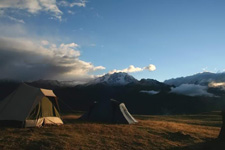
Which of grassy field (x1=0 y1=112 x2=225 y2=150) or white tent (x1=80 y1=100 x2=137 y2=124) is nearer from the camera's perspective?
grassy field (x1=0 y1=112 x2=225 y2=150)

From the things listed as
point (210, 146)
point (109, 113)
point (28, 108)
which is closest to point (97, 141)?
point (210, 146)

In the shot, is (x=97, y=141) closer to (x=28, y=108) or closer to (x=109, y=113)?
(x=28, y=108)

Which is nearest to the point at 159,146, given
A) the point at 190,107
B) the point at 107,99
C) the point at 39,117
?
the point at 39,117

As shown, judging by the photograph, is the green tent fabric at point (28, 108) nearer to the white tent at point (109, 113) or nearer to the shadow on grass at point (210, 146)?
the white tent at point (109, 113)

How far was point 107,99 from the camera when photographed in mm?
32344

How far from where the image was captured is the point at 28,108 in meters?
22.5

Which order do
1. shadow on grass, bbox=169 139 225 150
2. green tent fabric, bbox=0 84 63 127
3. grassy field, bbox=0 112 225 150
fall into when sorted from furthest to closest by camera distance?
green tent fabric, bbox=0 84 63 127, shadow on grass, bbox=169 139 225 150, grassy field, bbox=0 112 225 150

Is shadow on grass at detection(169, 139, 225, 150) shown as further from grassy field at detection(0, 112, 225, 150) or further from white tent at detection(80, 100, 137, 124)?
white tent at detection(80, 100, 137, 124)

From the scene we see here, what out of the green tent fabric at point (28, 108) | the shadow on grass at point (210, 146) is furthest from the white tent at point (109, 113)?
the shadow on grass at point (210, 146)

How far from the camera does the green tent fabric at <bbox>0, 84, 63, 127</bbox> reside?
2202cm

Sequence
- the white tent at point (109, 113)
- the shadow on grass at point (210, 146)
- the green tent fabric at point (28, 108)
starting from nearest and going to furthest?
the shadow on grass at point (210, 146) → the green tent fabric at point (28, 108) → the white tent at point (109, 113)

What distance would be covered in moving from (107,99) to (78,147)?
55.6ft

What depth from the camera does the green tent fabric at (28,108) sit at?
22023mm

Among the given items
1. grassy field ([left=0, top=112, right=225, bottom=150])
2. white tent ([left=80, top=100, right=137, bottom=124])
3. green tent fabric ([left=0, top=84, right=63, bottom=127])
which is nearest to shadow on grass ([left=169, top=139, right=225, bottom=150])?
grassy field ([left=0, top=112, right=225, bottom=150])
